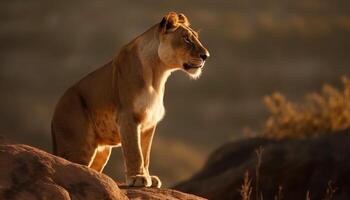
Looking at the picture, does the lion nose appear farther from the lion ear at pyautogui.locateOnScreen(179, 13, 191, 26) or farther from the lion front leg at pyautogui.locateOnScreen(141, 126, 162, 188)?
the lion front leg at pyautogui.locateOnScreen(141, 126, 162, 188)

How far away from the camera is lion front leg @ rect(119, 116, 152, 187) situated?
311 inches

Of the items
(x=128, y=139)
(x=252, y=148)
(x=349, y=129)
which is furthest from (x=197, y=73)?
(x=252, y=148)

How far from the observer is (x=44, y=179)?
5.31 metres

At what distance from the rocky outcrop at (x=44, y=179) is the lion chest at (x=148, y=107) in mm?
2497

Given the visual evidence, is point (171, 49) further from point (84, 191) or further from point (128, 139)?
point (84, 191)

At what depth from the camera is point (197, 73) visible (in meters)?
8.59

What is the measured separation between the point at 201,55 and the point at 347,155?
12.8 ft

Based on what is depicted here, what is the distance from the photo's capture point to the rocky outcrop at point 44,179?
5.15m

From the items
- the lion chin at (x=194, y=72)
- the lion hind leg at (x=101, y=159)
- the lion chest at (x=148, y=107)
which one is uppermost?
the lion chin at (x=194, y=72)

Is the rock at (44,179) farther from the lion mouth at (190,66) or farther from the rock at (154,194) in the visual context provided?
the lion mouth at (190,66)

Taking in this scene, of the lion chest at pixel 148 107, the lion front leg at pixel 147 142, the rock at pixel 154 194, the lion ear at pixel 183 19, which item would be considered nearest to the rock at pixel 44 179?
the rock at pixel 154 194

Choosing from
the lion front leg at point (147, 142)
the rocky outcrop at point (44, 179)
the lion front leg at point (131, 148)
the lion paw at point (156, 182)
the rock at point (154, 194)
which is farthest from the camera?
the lion front leg at point (147, 142)

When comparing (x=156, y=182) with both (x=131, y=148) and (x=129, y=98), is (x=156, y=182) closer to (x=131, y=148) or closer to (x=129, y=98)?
(x=131, y=148)

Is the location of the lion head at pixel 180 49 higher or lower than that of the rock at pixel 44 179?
higher
